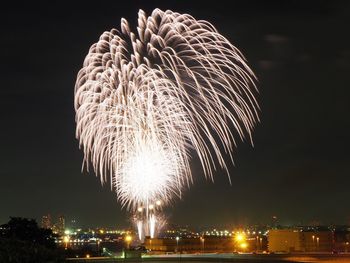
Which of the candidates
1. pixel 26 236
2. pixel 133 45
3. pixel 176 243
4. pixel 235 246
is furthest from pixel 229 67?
pixel 235 246

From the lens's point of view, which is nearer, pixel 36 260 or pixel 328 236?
pixel 36 260

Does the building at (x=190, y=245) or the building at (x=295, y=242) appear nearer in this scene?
the building at (x=190, y=245)

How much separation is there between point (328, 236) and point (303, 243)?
13544mm

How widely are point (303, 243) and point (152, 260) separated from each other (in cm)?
5042

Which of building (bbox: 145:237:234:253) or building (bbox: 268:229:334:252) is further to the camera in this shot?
building (bbox: 268:229:334:252)

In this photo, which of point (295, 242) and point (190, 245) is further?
point (190, 245)

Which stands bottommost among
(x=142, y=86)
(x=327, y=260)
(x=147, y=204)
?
(x=327, y=260)

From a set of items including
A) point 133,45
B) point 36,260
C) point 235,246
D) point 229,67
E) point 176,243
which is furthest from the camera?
point 235,246

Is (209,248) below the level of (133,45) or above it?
below

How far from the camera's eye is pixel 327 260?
204 feet

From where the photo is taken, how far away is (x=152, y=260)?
61.6 meters

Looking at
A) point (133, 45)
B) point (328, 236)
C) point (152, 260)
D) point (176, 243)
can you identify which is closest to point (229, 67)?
point (133, 45)

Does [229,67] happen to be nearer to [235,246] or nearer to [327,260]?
[327,260]

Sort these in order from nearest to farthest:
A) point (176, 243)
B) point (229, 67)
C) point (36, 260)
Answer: point (36, 260) → point (229, 67) → point (176, 243)
